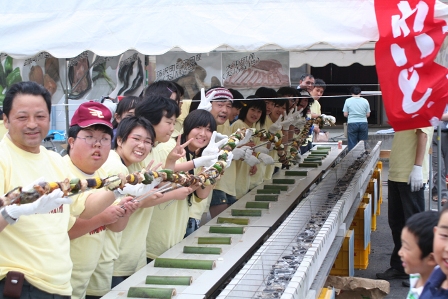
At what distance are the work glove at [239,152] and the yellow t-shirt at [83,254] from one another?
8.05 ft

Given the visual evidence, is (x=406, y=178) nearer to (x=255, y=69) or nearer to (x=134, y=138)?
(x=255, y=69)

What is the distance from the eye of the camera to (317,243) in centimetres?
391

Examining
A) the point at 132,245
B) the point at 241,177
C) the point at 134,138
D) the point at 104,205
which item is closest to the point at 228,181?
the point at 241,177

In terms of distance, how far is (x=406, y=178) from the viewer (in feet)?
19.6

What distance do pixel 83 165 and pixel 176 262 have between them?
0.81 m

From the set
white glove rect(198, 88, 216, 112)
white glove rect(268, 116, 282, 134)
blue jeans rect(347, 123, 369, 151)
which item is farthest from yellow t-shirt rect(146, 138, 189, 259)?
blue jeans rect(347, 123, 369, 151)

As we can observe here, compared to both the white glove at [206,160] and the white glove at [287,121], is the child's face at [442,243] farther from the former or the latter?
the white glove at [287,121]

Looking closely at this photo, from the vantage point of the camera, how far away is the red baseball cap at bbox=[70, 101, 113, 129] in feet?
10.1

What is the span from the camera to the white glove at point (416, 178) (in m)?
5.84

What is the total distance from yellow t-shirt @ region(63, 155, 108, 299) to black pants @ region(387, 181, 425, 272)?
11.9 ft

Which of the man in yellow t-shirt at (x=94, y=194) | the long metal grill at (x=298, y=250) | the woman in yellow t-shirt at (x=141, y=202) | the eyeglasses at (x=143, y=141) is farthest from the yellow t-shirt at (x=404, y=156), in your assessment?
the man in yellow t-shirt at (x=94, y=194)

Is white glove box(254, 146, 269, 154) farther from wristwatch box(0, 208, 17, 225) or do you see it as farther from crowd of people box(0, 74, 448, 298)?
wristwatch box(0, 208, 17, 225)

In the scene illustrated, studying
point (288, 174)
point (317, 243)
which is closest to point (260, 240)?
point (317, 243)

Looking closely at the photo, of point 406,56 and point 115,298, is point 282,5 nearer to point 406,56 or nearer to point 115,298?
point 406,56
